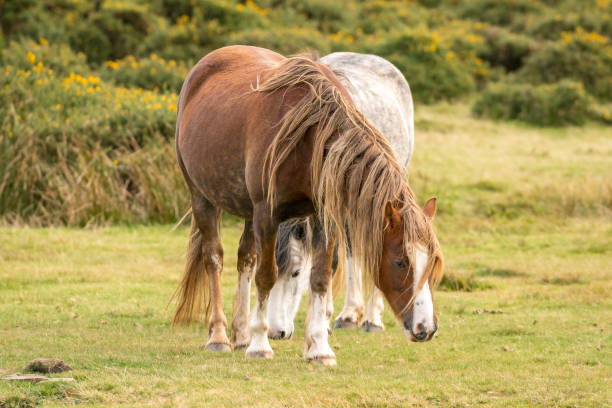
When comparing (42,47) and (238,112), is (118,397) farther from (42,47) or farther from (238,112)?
(42,47)

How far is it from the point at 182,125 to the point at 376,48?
14.5 metres

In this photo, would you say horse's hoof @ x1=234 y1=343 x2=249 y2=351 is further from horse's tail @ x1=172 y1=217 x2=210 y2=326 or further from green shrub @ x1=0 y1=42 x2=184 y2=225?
green shrub @ x1=0 y1=42 x2=184 y2=225

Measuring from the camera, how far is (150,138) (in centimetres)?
1274

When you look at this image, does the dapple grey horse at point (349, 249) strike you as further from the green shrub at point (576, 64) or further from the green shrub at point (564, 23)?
the green shrub at point (564, 23)

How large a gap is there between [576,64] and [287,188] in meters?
17.0

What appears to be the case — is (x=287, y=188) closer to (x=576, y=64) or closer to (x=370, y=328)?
(x=370, y=328)

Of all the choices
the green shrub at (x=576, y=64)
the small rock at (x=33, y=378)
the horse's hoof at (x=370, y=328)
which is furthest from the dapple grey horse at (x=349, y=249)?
the green shrub at (x=576, y=64)

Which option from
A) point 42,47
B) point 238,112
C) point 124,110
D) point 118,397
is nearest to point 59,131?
point 124,110

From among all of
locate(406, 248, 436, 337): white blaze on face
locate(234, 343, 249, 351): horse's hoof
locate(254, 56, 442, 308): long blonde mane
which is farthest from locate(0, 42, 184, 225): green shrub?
locate(406, 248, 436, 337): white blaze on face

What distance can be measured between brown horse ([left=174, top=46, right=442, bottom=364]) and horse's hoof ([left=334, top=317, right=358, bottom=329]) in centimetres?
112

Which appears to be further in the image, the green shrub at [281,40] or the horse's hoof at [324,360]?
the green shrub at [281,40]

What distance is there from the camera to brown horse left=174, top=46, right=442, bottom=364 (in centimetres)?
500

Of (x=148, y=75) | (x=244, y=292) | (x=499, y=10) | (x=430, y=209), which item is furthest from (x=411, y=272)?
(x=499, y=10)

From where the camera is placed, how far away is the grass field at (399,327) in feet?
15.9
